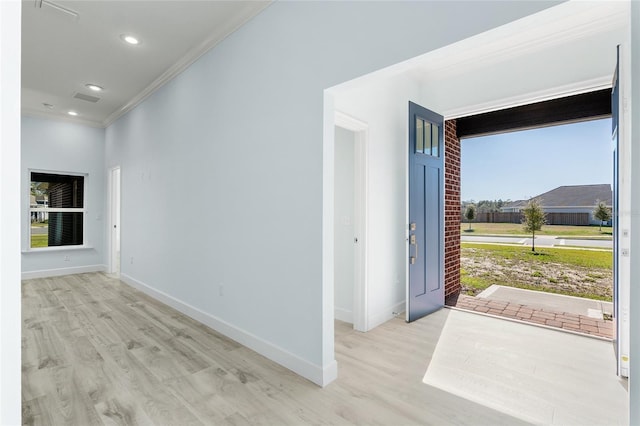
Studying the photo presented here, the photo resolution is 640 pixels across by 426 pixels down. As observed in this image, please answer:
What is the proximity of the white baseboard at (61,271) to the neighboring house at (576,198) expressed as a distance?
876 cm

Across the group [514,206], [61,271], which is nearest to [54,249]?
[61,271]

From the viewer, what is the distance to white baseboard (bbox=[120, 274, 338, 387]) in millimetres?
2375

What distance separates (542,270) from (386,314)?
13.1ft

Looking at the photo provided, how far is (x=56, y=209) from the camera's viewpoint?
247 inches

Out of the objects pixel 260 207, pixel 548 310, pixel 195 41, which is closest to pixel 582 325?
pixel 548 310

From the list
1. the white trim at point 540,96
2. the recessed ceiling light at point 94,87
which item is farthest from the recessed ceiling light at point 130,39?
the white trim at point 540,96

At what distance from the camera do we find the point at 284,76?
2.65 m

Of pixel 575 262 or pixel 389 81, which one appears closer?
pixel 389 81

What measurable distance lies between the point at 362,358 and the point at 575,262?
514 centimetres

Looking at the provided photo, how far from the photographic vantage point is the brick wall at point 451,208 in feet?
14.9

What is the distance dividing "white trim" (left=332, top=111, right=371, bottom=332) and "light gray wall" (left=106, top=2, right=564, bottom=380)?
103 centimetres

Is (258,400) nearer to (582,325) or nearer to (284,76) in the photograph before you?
(284,76)

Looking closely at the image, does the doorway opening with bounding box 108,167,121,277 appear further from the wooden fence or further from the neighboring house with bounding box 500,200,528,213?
the neighboring house with bounding box 500,200,528,213

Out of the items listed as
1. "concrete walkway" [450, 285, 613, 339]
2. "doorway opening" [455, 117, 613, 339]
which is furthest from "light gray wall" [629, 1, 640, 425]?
"doorway opening" [455, 117, 613, 339]
